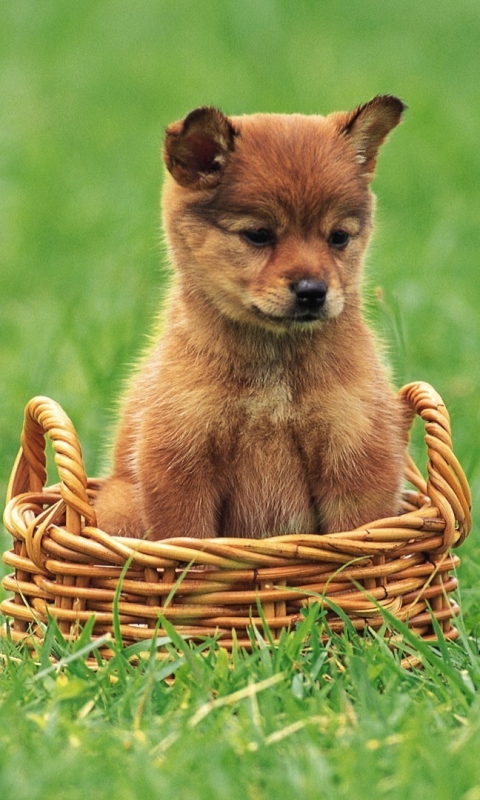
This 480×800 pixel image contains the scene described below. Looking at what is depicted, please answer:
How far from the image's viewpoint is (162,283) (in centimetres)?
729

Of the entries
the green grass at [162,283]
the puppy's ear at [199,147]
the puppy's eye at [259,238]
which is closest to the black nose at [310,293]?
the puppy's eye at [259,238]

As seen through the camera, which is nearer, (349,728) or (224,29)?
(349,728)

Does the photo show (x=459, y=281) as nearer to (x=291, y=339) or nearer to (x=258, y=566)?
(x=291, y=339)

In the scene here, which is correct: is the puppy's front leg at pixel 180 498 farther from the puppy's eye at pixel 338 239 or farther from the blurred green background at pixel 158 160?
the blurred green background at pixel 158 160

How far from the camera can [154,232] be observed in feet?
27.2

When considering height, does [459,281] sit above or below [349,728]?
below

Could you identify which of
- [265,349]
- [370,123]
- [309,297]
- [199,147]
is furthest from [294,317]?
[370,123]

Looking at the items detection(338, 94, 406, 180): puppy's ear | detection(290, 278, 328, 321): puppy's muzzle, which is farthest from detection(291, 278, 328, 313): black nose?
detection(338, 94, 406, 180): puppy's ear

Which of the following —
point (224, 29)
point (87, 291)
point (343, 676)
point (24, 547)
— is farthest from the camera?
point (224, 29)

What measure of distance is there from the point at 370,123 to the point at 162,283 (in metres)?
3.23

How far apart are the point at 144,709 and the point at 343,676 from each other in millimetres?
593

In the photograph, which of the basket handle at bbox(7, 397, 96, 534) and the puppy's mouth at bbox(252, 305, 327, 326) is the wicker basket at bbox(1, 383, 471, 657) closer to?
the basket handle at bbox(7, 397, 96, 534)

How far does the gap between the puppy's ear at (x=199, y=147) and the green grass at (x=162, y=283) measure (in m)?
0.79

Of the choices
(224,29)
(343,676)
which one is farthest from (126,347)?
(224,29)
